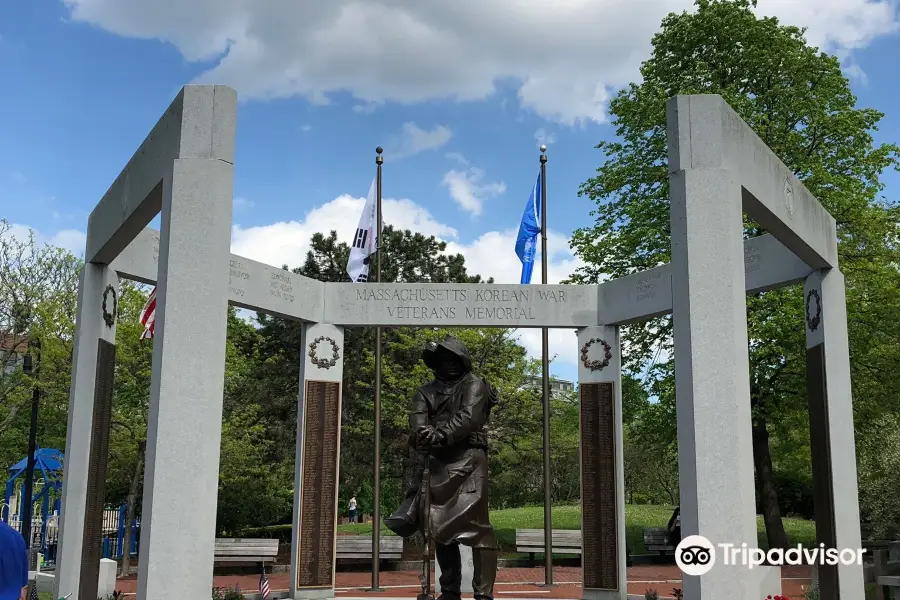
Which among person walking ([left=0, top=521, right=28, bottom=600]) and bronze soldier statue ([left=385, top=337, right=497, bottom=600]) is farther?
bronze soldier statue ([left=385, top=337, right=497, bottom=600])

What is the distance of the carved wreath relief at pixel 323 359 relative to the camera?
15539 millimetres

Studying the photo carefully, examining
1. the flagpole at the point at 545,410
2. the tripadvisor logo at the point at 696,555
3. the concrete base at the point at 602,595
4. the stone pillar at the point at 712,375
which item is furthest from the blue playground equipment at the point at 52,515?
the stone pillar at the point at 712,375

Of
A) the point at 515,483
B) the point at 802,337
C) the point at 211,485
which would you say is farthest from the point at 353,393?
the point at 211,485

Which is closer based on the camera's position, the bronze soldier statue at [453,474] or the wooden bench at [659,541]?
the bronze soldier statue at [453,474]

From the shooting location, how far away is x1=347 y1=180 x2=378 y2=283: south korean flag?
18531 millimetres

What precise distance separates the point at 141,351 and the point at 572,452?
63.2ft

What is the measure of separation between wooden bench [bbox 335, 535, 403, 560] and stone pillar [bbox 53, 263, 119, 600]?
939cm

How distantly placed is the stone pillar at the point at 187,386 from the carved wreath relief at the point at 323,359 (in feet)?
23.5

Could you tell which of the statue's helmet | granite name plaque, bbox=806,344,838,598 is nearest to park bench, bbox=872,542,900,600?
granite name plaque, bbox=806,344,838,598

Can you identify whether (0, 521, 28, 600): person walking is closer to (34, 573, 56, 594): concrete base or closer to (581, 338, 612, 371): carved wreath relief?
(581, 338, 612, 371): carved wreath relief

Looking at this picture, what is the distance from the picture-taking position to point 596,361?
15500 millimetres

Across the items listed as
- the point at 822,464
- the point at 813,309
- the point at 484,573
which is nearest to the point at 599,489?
the point at 822,464

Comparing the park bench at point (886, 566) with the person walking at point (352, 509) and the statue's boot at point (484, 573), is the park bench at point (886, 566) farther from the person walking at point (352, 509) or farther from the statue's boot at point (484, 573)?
the person walking at point (352, 509)

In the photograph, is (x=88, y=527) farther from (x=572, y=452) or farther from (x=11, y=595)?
(x=572, y=452)
